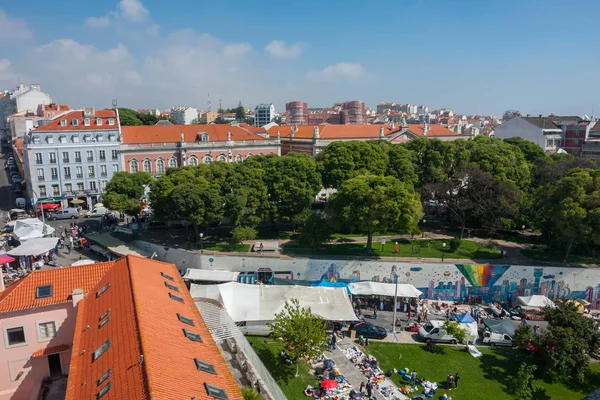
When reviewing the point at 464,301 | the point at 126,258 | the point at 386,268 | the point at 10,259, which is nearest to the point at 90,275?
the point at 126,258

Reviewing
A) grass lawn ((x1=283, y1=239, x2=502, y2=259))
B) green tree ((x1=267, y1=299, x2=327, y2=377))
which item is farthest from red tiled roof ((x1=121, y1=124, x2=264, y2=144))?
green tree ((x1=267, y1=299, x2=327, y2=377))

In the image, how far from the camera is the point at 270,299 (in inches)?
1042

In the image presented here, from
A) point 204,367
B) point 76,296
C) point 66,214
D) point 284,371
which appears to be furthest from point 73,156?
point 204,367

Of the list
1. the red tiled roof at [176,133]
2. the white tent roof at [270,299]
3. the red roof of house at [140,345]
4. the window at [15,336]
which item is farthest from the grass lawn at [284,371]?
the red tiled roof at [176,133]

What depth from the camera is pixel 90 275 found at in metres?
19.4

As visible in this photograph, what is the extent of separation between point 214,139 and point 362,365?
44.4m

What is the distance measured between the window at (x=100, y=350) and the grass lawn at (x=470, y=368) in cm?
1422

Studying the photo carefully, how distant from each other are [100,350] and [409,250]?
25244mm

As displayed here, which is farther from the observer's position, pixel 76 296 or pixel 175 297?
pixel 175 297

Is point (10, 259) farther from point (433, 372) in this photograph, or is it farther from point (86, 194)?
point (433, 372)

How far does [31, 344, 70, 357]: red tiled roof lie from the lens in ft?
55.4

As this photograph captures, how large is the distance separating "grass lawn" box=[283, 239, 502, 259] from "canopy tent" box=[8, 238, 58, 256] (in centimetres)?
1813

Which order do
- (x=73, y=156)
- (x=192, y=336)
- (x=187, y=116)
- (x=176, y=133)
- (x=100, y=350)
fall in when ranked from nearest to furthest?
(x=100, y=350)
(x=192, y=336)
(x=73, y=156)
(x=176, y=133)
(x=187, y=116)

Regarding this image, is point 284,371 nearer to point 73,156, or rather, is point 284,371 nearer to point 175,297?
point 175,297
